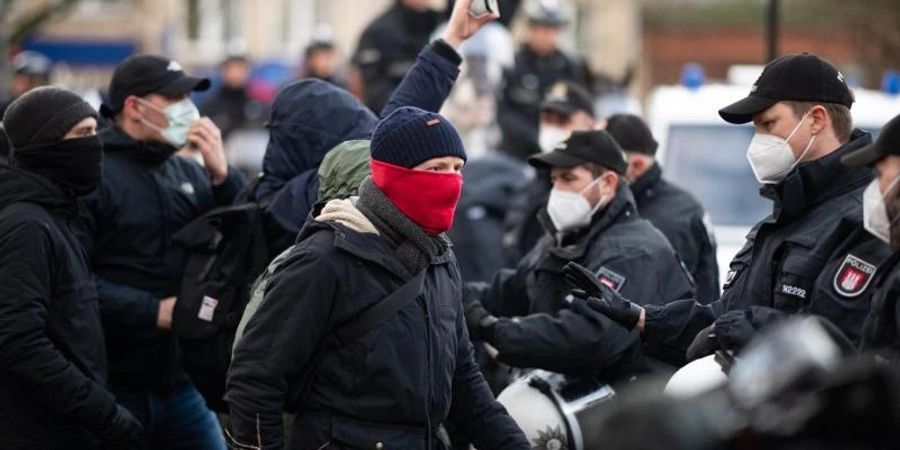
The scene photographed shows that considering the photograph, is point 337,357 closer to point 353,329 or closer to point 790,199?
point 353,329

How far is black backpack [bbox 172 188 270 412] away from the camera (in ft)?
21.9

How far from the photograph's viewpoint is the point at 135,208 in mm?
7180

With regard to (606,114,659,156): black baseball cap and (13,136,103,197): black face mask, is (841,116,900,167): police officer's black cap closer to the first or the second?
(13,136,103,197): black face mask

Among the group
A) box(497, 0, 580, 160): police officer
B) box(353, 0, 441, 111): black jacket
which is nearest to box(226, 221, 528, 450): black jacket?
box(353, 0, 441, 111): black jacket

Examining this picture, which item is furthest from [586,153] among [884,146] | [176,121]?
[884,146]

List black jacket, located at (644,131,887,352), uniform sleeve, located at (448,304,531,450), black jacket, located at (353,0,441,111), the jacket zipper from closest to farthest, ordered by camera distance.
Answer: black jacket, located at (644,131,887,352), the jacket zipper, uniform sleeve, located at (448,304,531,450), black jacket, located at (353,0,441,111)

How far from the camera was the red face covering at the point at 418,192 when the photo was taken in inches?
217

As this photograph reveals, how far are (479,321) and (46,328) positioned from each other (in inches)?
66.1

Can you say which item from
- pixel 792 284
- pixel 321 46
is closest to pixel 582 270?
pixel 792 284

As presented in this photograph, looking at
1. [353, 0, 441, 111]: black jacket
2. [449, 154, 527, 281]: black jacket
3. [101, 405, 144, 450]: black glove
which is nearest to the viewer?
[101, 405, 144, 450]: black glove

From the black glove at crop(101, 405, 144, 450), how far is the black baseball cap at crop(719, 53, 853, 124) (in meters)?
2.45

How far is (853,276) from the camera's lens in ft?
17.0

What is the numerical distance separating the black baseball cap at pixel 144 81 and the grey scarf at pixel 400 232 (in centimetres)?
218

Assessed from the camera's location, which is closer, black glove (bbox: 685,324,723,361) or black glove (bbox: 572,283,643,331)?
black glove (bbox: 685,324,723,361)
